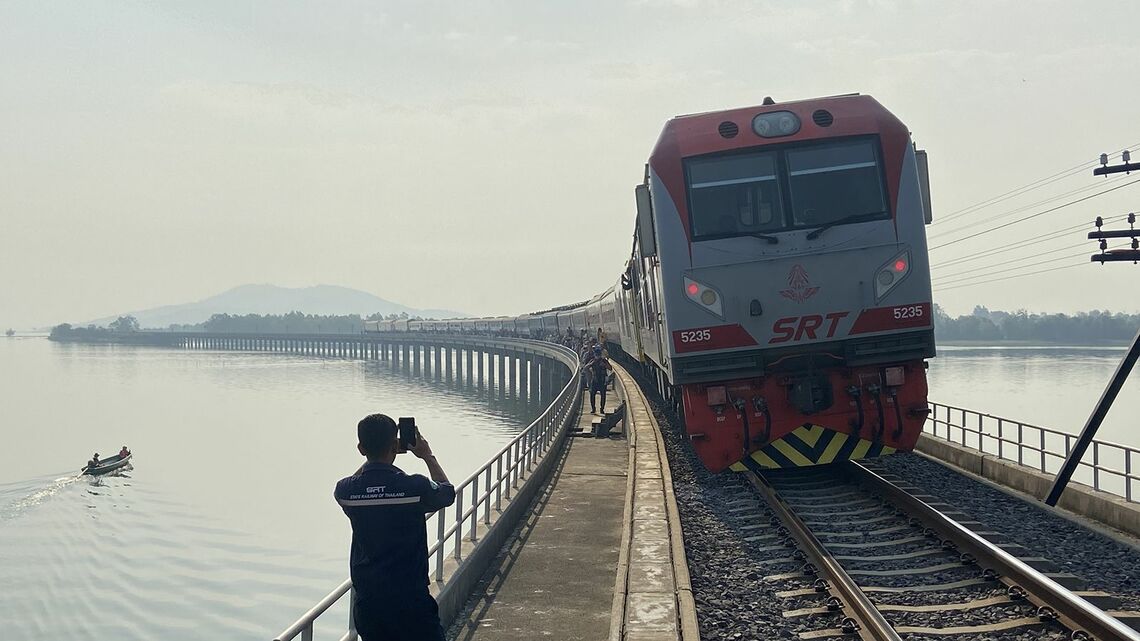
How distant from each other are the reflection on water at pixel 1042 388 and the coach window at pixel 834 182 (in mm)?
31100

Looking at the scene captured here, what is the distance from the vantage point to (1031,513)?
11.7 meters

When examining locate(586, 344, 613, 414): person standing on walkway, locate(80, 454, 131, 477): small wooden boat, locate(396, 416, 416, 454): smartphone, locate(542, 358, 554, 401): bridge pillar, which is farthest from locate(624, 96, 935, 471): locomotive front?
locate(542, 358, 554, 401): bridge pillar

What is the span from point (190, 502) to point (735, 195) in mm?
37159

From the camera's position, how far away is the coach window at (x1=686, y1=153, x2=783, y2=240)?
11836mm

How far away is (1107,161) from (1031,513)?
7718 millimetres

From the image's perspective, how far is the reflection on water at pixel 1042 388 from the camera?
220ft

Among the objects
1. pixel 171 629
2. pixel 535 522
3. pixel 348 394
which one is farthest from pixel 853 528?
pixel 348 394

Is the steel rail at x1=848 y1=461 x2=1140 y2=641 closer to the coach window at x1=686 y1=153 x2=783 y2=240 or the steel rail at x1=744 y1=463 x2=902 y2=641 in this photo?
the steel rail at x1=744 y1=463 x2=902 y2=641

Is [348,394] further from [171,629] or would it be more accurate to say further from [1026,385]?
[171,629]

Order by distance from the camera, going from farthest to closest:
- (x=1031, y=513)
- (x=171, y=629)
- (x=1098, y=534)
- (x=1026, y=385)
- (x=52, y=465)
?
(x=1026, y=385), (x=52, y=465), (x=171, y=629), (x=1031, y=513), (x=1098, y=534)

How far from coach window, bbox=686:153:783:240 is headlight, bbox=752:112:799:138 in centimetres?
27

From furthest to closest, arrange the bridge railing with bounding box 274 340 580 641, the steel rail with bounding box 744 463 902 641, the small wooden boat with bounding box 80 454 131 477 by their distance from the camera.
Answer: the small wooden boat with bounding box 80 454 131 477 → the steel rail with bounding box 744 463 902 641 → the bridge railing with bounding box 274 340 580 641

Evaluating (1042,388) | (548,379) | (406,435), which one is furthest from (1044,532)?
(1042,388)

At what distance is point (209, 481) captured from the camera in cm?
4756
